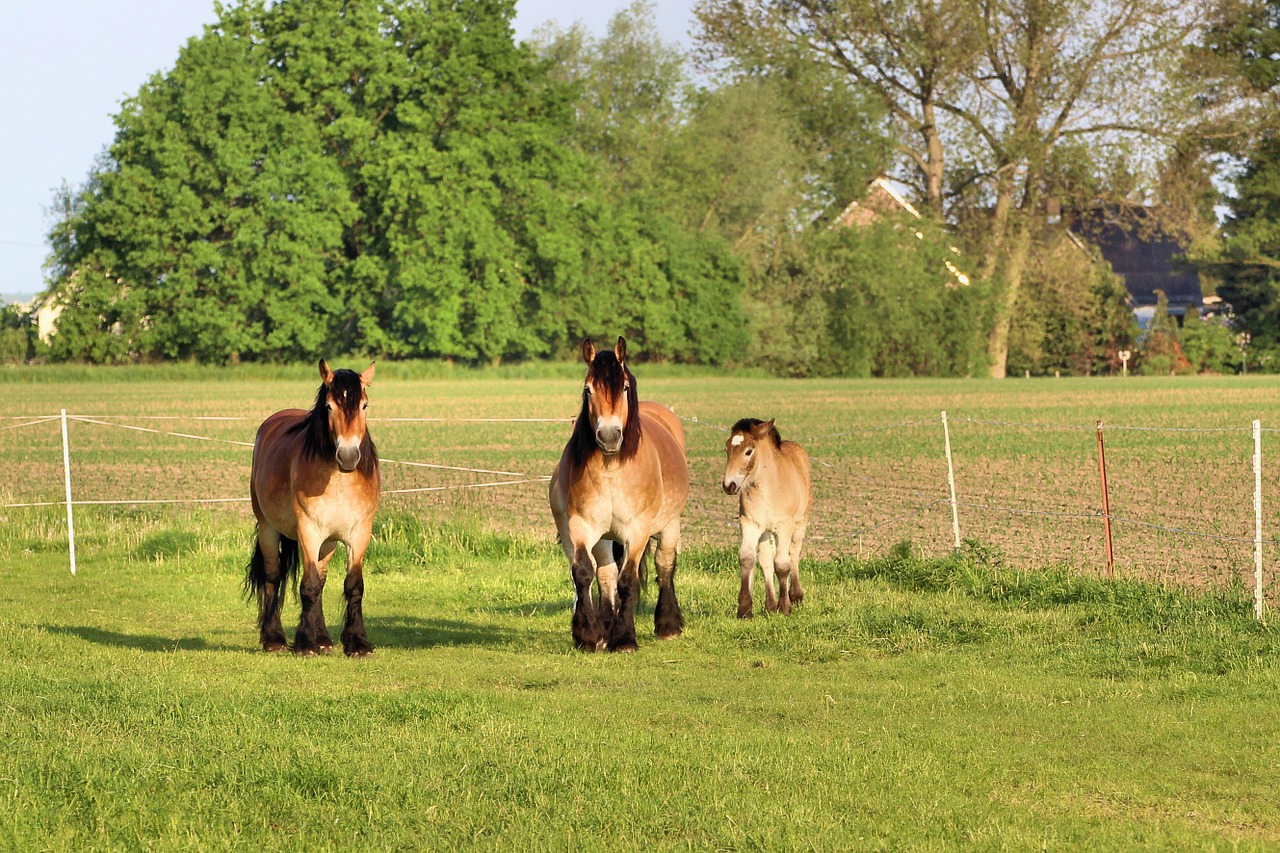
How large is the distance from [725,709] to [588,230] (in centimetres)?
6667

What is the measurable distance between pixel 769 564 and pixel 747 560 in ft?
0.93

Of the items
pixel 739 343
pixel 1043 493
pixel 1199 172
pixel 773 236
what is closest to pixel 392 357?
pixel 739 343

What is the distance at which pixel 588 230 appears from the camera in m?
73.7

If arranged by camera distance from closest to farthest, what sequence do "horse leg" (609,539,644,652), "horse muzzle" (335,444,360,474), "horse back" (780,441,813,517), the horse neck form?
1. "horse muzzle" (335,444,360,474)
2. "horse leg" (609,539,644,652)
3. the horse neck
4. "horse back" (780,441,813,517)

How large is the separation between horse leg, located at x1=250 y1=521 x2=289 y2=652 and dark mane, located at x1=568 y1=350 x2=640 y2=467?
239cm

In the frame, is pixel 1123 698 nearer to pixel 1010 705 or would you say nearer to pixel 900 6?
pixel 1010 705

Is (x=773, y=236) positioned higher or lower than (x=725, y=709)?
higher

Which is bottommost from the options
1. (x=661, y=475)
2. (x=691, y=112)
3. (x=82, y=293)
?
(x=661, y=475)

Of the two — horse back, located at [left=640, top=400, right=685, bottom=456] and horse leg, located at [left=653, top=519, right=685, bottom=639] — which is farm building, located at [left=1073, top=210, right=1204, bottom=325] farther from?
horse leg, located at [left=653, top=519, right=685, bottom=639]

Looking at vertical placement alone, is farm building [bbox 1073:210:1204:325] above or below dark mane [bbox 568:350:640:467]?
above

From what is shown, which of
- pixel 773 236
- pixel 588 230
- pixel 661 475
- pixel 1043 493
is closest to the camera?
pixel 661 475

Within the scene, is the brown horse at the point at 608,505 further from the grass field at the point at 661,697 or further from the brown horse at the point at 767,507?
the brown horse at the point at 767,507

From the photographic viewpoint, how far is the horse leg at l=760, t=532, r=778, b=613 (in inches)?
453

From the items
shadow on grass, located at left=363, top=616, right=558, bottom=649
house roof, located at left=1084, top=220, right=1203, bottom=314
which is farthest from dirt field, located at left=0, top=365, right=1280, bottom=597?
house roof, located at left=1084, top=220, right=1203, bottom=314
